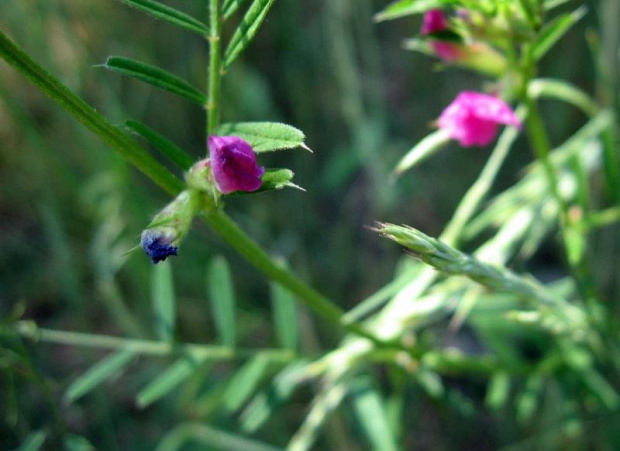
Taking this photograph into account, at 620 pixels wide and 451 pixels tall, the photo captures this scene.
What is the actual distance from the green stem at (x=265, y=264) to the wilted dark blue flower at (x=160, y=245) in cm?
8

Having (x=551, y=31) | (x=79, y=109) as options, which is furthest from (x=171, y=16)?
(x=551, y=31)

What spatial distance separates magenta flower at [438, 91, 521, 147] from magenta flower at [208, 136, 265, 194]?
0.45 m

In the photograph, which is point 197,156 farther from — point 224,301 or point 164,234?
point 164,234

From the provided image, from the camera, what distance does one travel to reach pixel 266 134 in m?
0.91

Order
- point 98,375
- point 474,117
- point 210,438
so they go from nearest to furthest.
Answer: point 474,117 < point 98,375 < point 210,438

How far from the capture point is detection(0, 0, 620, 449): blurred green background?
2.29 meters

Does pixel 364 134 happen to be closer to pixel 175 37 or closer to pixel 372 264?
pixel 372 264

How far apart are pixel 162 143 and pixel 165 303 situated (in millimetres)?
618

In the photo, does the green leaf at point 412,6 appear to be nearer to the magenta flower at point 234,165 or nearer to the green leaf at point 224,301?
the magenta flower at point 234,165

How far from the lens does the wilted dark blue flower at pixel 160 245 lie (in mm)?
893

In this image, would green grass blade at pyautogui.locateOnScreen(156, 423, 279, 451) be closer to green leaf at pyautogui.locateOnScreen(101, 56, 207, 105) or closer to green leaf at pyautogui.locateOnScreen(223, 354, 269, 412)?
green leaf at pyautogui.locateOnScreen(223, 354, 269, 412)

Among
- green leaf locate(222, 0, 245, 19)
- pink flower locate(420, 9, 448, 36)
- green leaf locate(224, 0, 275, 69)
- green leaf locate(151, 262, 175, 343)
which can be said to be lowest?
green leaf locate(151, 262, 175, 343)

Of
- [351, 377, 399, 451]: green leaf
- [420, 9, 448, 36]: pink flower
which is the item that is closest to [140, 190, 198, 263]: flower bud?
[420, 9, 448, 36]: pink flower

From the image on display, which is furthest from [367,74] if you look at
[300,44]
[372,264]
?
[372,264]
